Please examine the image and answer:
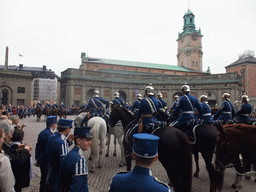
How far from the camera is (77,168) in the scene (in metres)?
2.74

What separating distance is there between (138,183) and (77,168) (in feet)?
4.06

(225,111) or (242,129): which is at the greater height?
(225,111)

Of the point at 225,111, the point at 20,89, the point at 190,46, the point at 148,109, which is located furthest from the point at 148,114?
the point at 190,46

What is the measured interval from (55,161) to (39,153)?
1369 millimetres

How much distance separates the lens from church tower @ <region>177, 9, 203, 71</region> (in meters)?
76.9

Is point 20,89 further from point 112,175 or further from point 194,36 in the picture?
point 194,36

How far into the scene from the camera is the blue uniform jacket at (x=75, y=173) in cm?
270

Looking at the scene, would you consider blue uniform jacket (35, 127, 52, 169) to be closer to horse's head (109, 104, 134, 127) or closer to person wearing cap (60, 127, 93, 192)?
person wearing cap (60, 127, 93, 192)

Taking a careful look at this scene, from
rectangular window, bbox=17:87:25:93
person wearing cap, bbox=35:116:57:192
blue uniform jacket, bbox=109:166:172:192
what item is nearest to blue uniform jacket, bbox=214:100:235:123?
person wearing cap, bbox=35:116:57:192

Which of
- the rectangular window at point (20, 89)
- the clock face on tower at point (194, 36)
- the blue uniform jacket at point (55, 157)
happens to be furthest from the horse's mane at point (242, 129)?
the clock face on tower at point (194, 36)

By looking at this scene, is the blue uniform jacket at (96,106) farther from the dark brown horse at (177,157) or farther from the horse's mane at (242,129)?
the horse's mane at (242,129)

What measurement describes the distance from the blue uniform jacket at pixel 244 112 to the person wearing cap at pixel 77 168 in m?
8.31

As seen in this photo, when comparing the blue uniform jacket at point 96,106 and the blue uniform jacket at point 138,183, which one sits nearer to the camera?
the blue uniform jacket at point 138,183

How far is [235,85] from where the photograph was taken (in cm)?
4119
